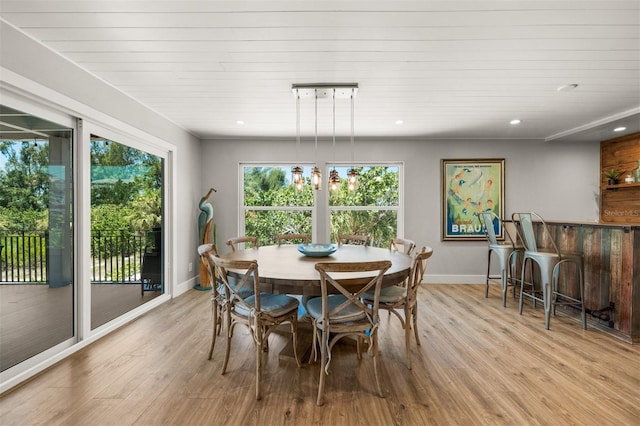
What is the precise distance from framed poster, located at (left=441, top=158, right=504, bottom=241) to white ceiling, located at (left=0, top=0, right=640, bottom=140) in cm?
124

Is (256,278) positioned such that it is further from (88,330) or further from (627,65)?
(627,65)

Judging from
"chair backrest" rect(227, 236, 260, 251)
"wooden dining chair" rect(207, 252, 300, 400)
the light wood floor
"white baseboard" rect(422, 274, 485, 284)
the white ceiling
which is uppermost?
the white ceiling

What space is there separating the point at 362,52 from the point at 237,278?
6.07 feet

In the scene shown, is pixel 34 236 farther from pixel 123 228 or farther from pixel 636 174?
pixel 636 174

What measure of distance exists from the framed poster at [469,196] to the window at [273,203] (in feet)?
7.19

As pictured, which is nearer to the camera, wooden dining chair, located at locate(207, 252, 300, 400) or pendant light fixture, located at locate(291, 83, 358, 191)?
wooden dining chair, located at locate(207, 252, 300, 400)

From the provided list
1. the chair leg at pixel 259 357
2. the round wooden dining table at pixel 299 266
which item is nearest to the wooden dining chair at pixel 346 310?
the round wooden dining table at pixel 299 266

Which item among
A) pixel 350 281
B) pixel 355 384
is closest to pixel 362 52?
pixel 350 281

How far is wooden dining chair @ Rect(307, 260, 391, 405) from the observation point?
1782 mm

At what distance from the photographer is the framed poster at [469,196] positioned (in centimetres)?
468

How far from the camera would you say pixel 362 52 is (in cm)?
216

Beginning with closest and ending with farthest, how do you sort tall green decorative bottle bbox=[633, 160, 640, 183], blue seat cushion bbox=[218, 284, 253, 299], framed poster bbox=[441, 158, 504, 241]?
blue seat cushion bbox=[218, 284, 253, 299] → tall green decorative bottle bbox=[633, 160, 640, 183] → framed poster bbox=[441, 158, 504, 241]

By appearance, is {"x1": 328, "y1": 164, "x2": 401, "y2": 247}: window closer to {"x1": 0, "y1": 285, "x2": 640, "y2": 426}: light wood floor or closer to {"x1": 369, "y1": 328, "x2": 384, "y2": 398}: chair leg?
{"x1": 0, "y1": 285, "x2": 640, "y2": 426}: light wood floor

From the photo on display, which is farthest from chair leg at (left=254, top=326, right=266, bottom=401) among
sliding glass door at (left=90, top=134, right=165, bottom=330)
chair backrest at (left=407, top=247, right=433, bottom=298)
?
sliding glass door at (left=90, top=134, right=165, bottom=330)
